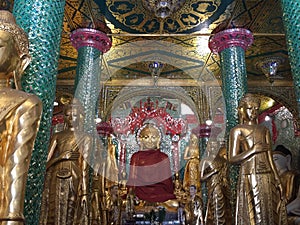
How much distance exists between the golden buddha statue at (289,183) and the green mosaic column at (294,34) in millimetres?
1939

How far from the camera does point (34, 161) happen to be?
9.59 ft

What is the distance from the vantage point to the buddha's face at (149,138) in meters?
12.7

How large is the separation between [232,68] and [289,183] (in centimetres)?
434

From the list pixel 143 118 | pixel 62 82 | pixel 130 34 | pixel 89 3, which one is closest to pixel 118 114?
pixel 143 118

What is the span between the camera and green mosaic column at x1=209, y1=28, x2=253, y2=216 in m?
5.98

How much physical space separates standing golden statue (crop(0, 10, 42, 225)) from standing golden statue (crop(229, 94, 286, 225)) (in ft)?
10.9

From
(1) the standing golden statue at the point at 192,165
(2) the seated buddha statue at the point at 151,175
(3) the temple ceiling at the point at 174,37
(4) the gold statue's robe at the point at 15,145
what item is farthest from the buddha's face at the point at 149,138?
(4) the gold statue's robe at the point at 15,145

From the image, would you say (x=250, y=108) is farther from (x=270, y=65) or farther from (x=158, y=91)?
(x=158, y=91)

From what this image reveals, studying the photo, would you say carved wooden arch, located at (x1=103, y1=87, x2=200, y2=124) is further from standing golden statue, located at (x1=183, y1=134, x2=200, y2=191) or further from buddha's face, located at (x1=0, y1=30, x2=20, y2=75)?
buddha's face, located at (x1=0, y1=30, x2=20, y2=75)

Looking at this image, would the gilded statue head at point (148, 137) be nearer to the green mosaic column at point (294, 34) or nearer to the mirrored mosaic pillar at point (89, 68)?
the mirrored mosaic pillar at point (89, 68)

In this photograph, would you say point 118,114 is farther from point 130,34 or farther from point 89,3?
point 89,3

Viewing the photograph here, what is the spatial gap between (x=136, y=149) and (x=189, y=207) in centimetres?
551

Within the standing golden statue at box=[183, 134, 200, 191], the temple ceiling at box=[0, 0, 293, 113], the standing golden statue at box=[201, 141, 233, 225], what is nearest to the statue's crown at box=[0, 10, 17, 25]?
the temple ceiling at box=[0, 0, 293, 113]

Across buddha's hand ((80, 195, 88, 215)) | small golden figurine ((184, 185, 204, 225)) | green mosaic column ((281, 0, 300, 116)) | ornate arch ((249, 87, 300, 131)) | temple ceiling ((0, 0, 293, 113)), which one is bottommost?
small golden figurine ((184, 185, 204, 225))
